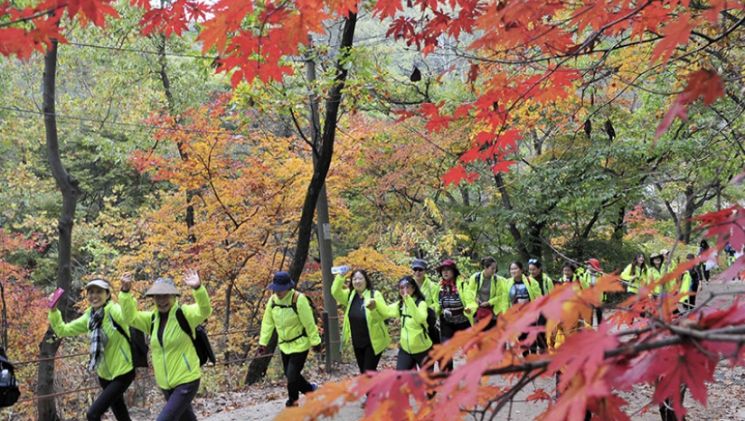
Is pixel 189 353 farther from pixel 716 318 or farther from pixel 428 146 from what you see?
pixel 428 146

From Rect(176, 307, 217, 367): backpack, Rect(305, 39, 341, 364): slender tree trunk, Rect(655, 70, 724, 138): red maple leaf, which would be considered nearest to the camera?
Rect(655, 70, 724, 138): red maple leaf

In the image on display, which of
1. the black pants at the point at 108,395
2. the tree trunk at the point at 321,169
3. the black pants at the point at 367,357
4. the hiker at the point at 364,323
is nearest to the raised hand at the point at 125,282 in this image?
the black pants at the point at 108,395

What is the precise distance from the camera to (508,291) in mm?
8273

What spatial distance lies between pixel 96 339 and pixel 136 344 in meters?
0.35

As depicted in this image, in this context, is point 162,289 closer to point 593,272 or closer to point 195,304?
point 195,304

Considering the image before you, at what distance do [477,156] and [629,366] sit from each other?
3.39 m

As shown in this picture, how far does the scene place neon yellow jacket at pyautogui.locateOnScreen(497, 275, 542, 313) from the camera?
26.7 feet

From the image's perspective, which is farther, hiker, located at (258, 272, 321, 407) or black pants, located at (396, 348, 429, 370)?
black pants, located at (396, 348, 429, 370)

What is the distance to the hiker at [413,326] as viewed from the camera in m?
6.41

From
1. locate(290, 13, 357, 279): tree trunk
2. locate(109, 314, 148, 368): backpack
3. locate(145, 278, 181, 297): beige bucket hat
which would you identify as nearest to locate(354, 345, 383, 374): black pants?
locate(109, 314, 148, 368): backpack

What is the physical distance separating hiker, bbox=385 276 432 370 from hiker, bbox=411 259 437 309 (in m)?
0.42

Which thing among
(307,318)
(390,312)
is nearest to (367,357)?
(390,312)

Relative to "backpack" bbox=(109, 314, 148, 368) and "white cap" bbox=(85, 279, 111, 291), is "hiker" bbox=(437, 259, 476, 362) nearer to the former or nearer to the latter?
"backpack" bbox=(109, 314, 148, 368)

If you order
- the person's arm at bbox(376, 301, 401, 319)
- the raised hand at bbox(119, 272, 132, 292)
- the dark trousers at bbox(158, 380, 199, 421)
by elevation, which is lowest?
the dark trousers at bbox(158, 380, 199, 421)
